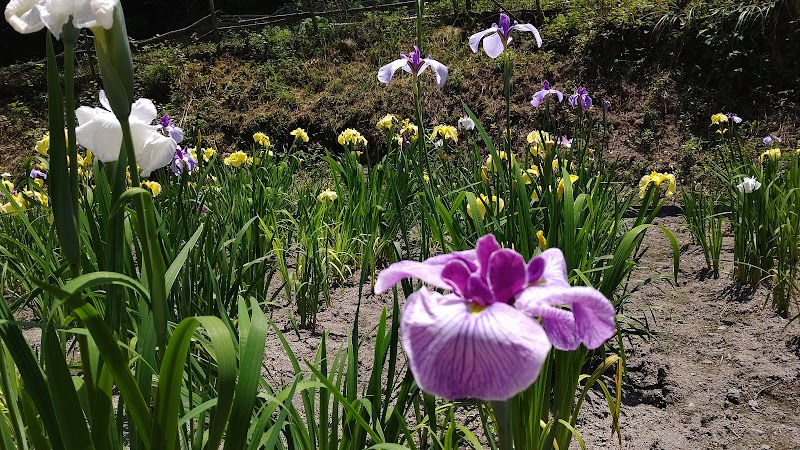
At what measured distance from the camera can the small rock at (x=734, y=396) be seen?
1.77 metres

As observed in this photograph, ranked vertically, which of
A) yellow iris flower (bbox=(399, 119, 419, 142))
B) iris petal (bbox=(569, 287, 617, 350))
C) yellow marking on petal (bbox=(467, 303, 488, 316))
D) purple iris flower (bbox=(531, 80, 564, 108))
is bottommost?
yellow iris flower (bbox=(399, 119, 419, 142))

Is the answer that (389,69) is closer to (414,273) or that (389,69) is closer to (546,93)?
(546,93)

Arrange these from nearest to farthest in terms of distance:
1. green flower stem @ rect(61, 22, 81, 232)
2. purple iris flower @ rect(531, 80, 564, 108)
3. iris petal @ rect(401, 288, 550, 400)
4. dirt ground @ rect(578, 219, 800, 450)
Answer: iris petal @ rect(401, 288, 550, 400), green flower stem @ rect(61, 22, 81, 232), dirt ground @ rect(578, 219, 800, 450), purple iris flower @ rect(531, 80, 564, 108)

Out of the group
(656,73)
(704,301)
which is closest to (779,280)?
(704,301)

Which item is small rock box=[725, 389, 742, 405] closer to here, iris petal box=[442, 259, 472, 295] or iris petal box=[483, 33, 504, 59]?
iris petal box=[483, 33, 504, 59]

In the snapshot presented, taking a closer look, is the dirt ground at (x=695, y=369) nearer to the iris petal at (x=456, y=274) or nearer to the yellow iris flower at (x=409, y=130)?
the iris petal at (x=456, y=274)

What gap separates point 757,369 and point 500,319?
1.83m

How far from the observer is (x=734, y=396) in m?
1.78

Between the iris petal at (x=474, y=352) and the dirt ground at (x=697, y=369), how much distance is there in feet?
3.75

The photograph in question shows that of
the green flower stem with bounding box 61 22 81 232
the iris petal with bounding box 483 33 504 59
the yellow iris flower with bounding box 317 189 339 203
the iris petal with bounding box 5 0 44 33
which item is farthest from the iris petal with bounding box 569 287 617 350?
the yellow iris flower with bounding box 317 189 339 203

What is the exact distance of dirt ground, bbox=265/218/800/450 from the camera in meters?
1.64

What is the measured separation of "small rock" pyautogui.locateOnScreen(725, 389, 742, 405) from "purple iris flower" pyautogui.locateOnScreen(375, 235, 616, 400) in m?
1.49

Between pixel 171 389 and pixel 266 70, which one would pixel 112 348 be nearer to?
pixel 171 389

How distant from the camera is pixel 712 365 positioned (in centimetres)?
198
